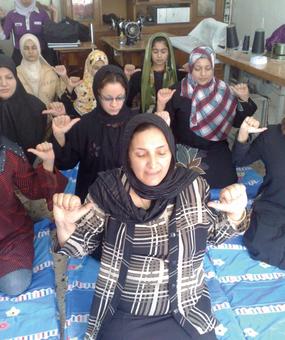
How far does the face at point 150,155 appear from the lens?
125 cm

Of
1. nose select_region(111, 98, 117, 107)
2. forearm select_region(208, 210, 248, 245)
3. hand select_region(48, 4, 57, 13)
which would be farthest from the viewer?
hand select_region(48, 4, 57, 13)

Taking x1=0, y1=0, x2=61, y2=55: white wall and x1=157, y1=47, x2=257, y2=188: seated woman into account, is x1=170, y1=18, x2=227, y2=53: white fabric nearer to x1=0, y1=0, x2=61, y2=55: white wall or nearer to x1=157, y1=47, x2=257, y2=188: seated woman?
x1=157, y1=47, x2=257, y2=188: seated woman

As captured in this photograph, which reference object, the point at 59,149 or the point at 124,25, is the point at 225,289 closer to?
the point at 59,149

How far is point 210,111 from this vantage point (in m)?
2.72

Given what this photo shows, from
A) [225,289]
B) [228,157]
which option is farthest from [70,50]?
[225,289]

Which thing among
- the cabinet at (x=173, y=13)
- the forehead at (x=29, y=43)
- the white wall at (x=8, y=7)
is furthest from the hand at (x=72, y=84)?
the white wall at (x=8, y=7)

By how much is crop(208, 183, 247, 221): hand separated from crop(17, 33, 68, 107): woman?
2349mm

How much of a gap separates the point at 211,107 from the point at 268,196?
912mm

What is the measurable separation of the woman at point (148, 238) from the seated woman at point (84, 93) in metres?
1.90

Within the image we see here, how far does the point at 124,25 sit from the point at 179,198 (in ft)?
12.6

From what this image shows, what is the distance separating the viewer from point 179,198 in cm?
133

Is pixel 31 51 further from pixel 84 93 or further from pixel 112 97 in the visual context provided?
pixel 112 97

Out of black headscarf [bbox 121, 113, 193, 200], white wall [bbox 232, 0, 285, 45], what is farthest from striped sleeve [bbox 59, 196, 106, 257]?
white wall [bbox 232, 0, 285, 45]

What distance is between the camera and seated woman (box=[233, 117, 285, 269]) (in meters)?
1.91
